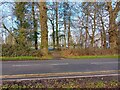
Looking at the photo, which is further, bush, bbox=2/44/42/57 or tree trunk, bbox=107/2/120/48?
tree trunk, bbox=107/2/120/48

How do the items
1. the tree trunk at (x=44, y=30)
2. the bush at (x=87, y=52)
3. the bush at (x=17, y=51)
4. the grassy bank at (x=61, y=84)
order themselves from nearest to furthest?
the grassy bank at (x=61, y=84)
the bush at (x=17, y=51)
the tree trunk at (x=44, y=30)
the bush at (x=87, y=52)

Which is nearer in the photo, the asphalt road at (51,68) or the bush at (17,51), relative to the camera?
the asphalt road at (51,68)

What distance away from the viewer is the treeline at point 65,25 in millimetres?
18500

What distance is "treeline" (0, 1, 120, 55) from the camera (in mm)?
18500

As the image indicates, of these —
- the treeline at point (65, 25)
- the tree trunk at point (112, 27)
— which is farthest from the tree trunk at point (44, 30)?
the tree trunk at point (112, 27)

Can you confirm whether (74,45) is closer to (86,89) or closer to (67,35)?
(67,35)

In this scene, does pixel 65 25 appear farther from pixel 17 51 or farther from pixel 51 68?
pixel 51 68

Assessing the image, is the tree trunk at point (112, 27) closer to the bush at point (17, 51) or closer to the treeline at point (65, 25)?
the treeline at point (65, 25)

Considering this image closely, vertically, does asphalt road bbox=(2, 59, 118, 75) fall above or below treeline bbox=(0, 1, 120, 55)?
below

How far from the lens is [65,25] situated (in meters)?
23.8

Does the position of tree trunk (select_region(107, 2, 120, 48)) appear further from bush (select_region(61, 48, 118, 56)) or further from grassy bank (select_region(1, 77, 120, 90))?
grassy bank (select_region(1, 77, 120, 90))

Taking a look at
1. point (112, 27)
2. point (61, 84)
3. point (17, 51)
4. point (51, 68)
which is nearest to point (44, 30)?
point (17, 51)

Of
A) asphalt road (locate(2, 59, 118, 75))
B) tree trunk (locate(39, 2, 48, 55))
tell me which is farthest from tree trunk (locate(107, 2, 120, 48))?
asphalt road (locate(2, 59, 118, 75))

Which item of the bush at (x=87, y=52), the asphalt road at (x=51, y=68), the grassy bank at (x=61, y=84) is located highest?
the bush at (x=87, y=52)
